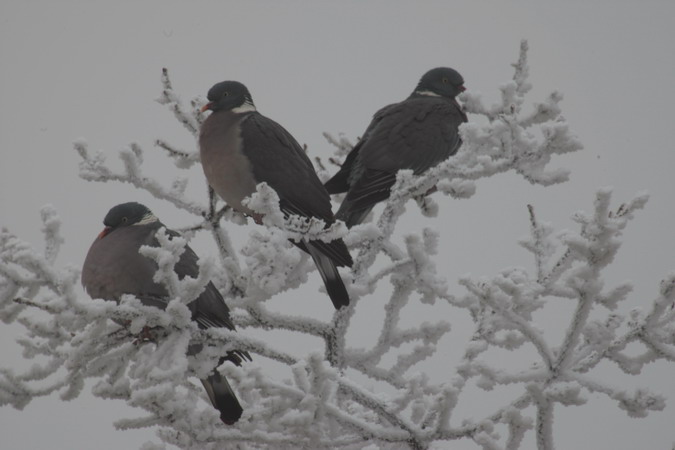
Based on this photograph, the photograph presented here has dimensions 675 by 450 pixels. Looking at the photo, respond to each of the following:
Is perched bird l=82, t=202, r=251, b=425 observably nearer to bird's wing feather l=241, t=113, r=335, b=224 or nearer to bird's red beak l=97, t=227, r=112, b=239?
bird's red beak l=97, t=227, r=112, b=239

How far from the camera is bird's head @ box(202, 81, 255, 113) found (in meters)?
5.04

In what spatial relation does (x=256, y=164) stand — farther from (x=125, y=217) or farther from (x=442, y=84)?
(x=442, y=84)

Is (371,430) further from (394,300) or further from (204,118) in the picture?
(204,118)

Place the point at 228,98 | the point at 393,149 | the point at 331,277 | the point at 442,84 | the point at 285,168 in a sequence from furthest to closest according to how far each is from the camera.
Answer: the point at 442,84 → the point at 393,149 → the point at 228,98 → the point at 285,168 → the point at 331,277

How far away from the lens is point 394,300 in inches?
150

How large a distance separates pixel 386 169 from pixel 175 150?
1.27 metres

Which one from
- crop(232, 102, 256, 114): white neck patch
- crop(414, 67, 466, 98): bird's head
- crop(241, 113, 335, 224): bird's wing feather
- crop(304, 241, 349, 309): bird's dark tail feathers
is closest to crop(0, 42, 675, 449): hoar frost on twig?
crop(304, 241, 349, 309): bird's dark tail feathers

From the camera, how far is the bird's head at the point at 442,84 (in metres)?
6.41

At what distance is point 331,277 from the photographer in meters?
3.87

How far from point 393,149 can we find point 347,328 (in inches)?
71.3

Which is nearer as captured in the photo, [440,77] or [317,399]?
[317,399]

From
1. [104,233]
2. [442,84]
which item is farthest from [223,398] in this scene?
[442,84]

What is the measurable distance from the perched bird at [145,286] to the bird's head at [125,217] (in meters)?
0.28

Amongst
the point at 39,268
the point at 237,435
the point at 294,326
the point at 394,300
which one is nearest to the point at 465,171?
the point at 394,300
